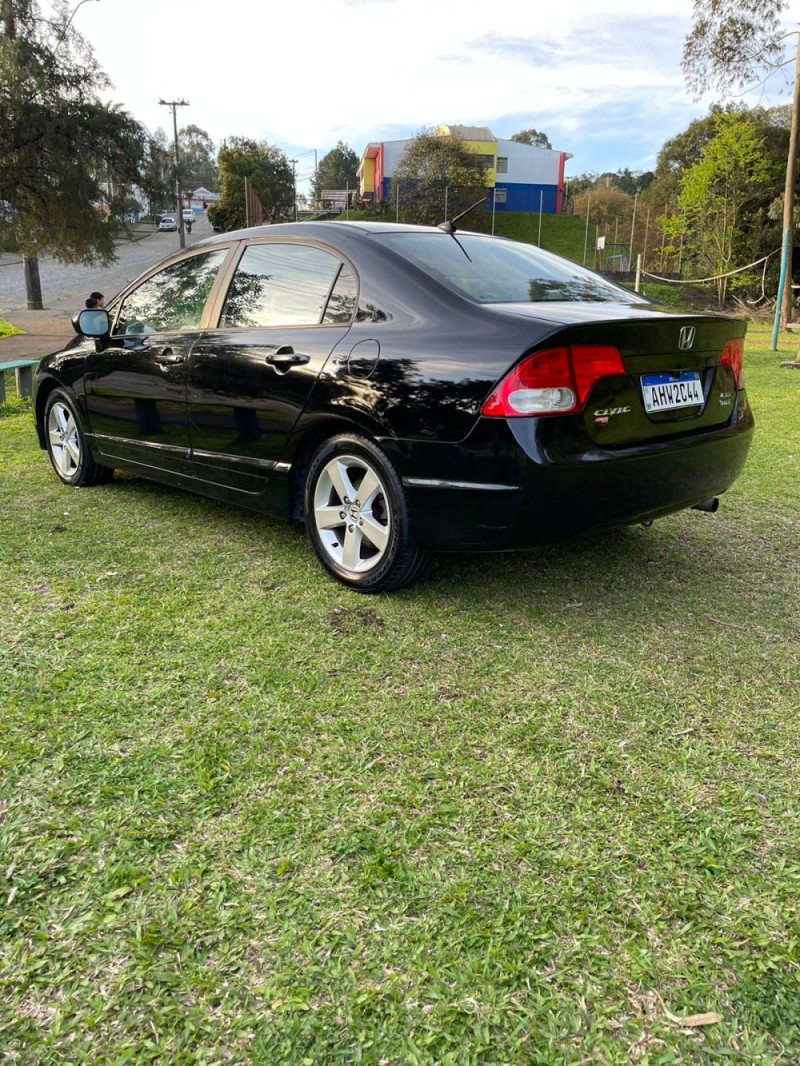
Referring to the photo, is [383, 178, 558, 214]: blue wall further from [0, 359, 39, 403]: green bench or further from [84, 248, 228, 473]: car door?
[84, 248, 228, 473]: car door

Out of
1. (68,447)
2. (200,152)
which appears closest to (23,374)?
(68,447)

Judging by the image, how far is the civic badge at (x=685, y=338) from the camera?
3.17m

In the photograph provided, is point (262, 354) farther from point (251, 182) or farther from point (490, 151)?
point (490, 151)

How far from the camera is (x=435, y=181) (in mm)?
57656

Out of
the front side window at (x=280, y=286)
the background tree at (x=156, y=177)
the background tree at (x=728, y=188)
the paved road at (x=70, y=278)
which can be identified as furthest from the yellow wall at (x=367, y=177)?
the front side window at (x=280, y=286)

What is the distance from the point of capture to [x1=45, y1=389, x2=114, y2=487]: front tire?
5.26 m

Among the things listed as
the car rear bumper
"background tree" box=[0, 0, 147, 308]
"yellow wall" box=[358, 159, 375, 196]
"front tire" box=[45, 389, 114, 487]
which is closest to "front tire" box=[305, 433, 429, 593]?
the car rear bumper

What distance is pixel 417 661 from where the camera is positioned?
2.94m

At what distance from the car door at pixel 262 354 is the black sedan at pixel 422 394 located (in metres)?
0.01

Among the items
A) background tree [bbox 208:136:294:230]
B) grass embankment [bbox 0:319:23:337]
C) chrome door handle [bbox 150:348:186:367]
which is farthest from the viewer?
background tree [bbox 208:136:294:230]

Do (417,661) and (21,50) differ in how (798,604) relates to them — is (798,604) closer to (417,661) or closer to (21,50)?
(417,661)

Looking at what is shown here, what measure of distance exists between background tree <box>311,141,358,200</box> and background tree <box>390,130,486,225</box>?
5934cm

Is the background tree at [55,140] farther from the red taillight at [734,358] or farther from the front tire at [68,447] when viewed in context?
the red taillight at [734,358]

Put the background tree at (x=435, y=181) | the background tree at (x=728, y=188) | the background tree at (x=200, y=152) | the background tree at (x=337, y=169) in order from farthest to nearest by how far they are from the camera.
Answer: the background tree at (x=200, y=152) < the background tree at (x=337, y=169) < the background tree at (x=435, y=181) < the background tree at (x=728, y=188)
